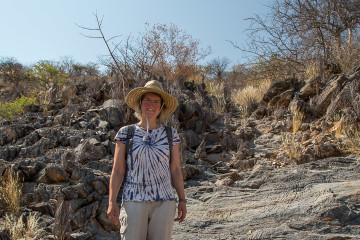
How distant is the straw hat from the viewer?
2.84 meters

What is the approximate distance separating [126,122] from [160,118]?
453 cm

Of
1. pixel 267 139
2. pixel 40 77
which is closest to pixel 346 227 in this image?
pixel 267 139

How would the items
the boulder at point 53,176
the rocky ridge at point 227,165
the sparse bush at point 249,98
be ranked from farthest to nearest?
the sparse bush at point 249,98
the boulder at point 53,176
the rocky ridge at point 227,165

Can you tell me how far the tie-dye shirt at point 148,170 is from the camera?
2445mm

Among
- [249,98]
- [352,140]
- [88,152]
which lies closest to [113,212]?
[88,152]

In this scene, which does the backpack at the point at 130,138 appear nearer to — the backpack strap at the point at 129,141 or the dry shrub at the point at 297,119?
the backpack strap at the point at 129,141

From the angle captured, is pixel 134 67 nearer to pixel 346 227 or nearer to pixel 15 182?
pixel 15 182

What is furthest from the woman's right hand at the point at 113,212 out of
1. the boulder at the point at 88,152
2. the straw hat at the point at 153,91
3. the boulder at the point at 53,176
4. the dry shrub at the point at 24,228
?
the boulder at the point at 88,152

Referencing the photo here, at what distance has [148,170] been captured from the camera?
2518 mm

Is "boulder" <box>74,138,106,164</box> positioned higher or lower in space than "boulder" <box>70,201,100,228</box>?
higher

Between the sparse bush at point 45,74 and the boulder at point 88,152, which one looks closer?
the boulder at point 88,152

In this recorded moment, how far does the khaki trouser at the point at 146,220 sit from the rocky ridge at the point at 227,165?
5.30ft

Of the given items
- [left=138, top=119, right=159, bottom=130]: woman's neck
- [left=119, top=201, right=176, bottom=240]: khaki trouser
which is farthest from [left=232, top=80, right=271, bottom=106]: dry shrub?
[left=119, top=201, right=176, bottom=240]: khaki trouser

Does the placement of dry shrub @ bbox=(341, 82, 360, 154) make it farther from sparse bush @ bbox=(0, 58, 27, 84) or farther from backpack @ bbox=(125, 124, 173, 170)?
sparse bush @ bbox=(0, 58, 27, 84)
